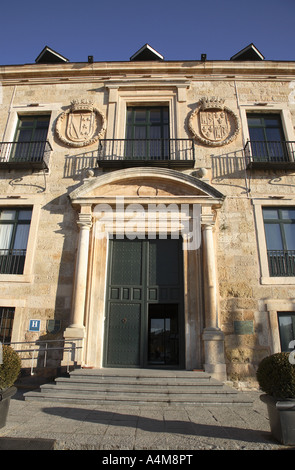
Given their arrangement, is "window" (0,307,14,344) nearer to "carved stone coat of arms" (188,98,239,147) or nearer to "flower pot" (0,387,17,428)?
"flower pot" (0,387,17,428)

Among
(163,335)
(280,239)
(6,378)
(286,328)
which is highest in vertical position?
(280,239)

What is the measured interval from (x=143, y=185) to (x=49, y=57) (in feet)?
28.0

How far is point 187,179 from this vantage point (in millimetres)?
9648

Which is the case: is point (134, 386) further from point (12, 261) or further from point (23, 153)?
point (23, 153)

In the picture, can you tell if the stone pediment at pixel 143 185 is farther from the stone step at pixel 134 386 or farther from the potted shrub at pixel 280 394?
the potted shrub at pixel 280 394

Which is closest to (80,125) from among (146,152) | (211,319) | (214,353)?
(146,152)

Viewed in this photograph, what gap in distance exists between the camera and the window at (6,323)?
8836mm

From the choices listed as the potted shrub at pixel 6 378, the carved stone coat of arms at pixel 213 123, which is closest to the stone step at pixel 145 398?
the potted shrub at pixel 6 378

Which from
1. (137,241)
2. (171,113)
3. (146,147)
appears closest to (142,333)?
(137,241)

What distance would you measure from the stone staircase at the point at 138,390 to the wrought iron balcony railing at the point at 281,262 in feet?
13.9

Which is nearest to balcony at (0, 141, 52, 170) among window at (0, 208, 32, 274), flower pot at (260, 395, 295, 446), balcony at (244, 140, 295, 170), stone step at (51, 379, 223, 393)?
window at (0, 208, 32, 274)

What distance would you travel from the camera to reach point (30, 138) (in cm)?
1177
